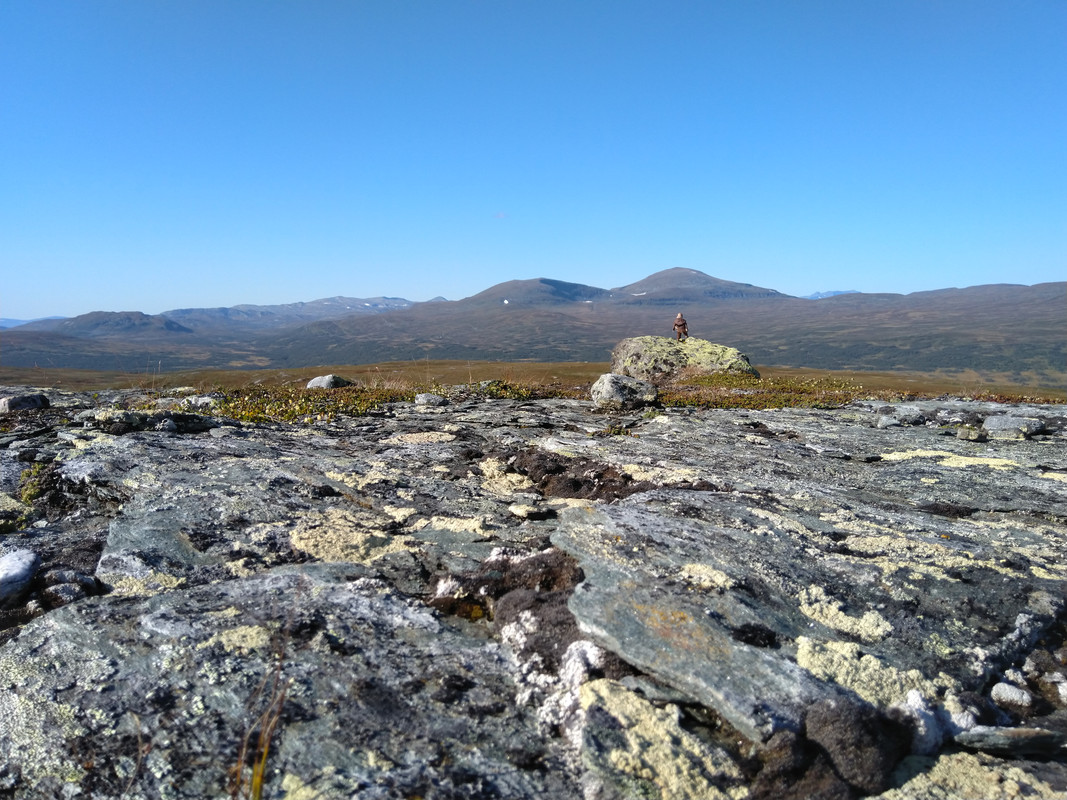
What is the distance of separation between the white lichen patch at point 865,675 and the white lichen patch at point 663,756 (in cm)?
105

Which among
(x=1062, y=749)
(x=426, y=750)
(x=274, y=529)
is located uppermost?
(x=274, y=529)

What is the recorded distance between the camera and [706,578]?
15.8ft

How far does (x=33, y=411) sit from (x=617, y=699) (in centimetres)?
1347

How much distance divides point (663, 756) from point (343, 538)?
359cm

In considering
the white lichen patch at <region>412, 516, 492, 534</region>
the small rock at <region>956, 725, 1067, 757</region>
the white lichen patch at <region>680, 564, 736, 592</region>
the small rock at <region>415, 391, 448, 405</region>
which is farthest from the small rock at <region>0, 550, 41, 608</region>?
the small rock at <region>415, 391, 448, 405</region>

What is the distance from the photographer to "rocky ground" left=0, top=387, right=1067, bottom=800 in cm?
326

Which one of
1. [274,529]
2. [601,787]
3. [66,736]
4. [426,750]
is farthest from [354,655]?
[274,529]

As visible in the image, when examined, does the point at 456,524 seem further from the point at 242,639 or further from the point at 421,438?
the point at 421,438

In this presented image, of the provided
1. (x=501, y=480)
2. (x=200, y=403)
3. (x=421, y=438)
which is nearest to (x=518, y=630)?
(x=501, y=480)

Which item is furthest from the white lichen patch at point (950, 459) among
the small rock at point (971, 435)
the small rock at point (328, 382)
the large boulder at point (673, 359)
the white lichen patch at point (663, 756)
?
the large boulder at point (673, 359)

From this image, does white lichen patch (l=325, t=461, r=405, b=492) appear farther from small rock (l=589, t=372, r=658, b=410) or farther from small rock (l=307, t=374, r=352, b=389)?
small rock (l=307, t=374, r=352, b=389)

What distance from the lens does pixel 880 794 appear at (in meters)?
3.17

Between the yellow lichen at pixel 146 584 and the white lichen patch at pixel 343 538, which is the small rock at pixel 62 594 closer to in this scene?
the yellow lichen at pixel 146 584

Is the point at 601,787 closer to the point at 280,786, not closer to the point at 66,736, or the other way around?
the point at 280,786
